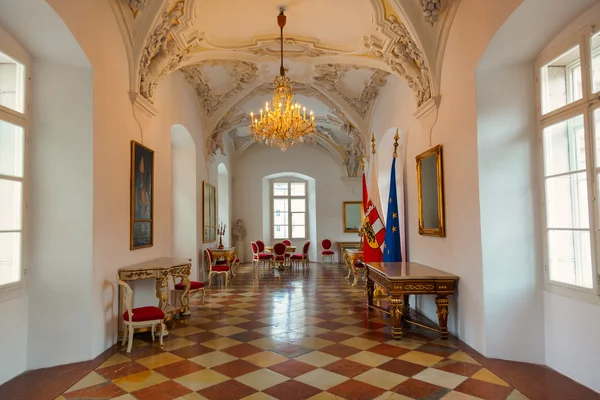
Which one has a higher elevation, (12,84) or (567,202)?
(12,84)

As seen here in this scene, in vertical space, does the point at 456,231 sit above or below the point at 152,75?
below

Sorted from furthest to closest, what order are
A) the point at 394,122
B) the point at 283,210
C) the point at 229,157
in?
the point at 283,210 → the point at 229,157 → the point at 394,122

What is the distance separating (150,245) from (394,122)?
5015 mm

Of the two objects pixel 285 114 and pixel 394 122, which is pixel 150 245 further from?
pixel 394 122

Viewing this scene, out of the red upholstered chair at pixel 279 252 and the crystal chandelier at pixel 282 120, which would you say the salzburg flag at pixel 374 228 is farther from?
the red upholstered chair at pixel 279 252

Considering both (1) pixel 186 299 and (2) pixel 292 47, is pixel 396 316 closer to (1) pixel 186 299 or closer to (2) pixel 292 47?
(1) pixel 186 299

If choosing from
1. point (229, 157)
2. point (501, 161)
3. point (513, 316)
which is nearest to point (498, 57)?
point (501, 161)

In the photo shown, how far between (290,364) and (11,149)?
11.7 ft

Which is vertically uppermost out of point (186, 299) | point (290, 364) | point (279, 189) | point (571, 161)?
point (279, 189)

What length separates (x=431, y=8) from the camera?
5.05 meters

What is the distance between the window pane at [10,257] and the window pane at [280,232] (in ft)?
41.5

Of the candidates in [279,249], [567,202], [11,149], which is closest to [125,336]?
[11,149]

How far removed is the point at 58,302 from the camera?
438 centimetres

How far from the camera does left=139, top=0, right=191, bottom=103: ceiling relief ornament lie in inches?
222
